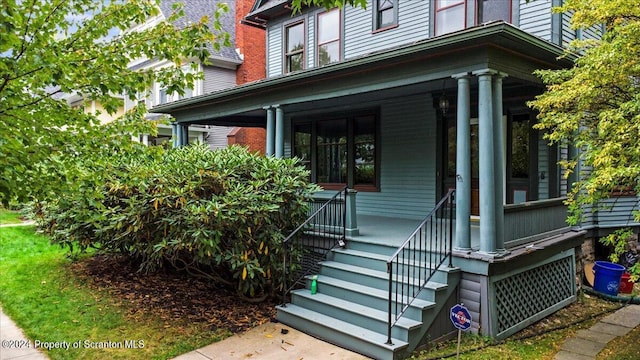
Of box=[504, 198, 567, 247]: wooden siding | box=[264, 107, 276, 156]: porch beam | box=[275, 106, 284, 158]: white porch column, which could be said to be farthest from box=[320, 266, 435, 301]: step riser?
box=[264, 107, 276, 156]: porch beam

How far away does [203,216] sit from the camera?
5.43 meters

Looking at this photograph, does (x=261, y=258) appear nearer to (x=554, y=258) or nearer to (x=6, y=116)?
(x=6, y=116)

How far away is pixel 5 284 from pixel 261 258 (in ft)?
15.6

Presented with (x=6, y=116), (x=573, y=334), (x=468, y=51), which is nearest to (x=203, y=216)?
(x=6, y=116)

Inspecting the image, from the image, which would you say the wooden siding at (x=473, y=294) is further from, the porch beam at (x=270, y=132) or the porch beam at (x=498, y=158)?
the porch beam at (x=270, y=132)

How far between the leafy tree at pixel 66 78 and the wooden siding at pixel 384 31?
5.90 m

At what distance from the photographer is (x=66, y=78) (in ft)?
11.3

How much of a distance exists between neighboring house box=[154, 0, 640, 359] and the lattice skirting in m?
0.03

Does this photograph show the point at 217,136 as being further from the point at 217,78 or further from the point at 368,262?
the point at 368,262

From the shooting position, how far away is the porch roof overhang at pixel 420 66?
5.39 m

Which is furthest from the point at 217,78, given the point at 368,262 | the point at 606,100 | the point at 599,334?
the point at 599,334

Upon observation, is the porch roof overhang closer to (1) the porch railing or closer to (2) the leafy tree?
(1) the porch railing

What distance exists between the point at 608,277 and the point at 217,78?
14.5 metres

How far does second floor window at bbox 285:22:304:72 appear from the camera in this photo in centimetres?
1198
